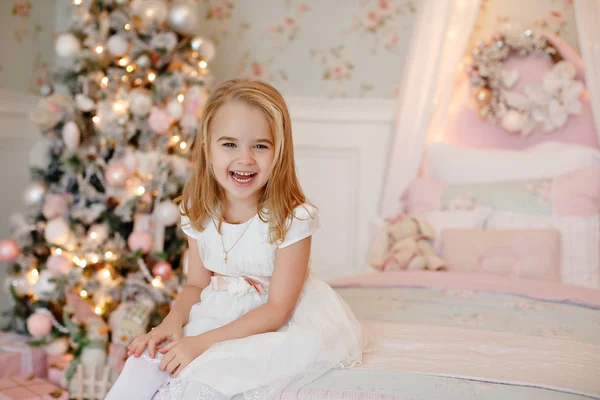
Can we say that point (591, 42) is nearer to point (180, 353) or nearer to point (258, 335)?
point (258, 335)

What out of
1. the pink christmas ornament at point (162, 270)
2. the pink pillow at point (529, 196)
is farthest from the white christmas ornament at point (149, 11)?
the pink pillow at point (529, 196)

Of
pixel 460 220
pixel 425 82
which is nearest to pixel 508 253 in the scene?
pixel 460 220

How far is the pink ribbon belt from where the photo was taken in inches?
55.2

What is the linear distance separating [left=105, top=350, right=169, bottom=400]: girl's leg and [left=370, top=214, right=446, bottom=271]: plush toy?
1.40 m

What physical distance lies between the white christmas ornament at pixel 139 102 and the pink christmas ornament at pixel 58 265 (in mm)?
655

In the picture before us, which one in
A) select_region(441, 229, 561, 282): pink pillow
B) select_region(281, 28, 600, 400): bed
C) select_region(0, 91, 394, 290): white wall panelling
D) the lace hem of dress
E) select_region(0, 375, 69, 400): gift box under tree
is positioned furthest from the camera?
select_region(0, 91, 394, 290): white wall panelling

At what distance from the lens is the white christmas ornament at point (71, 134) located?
2.50 metres

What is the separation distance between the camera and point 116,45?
2533 millimetres

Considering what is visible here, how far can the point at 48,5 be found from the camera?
3148 mm

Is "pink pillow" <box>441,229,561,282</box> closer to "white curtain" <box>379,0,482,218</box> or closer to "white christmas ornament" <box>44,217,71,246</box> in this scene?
"white curtain" <box>379,0,482,218</box>

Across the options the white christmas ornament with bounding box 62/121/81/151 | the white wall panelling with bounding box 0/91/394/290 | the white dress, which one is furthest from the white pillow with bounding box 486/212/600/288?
the white christmas ornament with bounding box 62/121/81/151

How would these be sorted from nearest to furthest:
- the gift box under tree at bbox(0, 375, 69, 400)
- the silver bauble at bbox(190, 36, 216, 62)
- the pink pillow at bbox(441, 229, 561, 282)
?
the gift box under tree at bbox(0, 375, 69, 400)
the pink pillow at bbox(441, 229, 561, 282)
the silver bauble at bbox(190, 36, 216, 62)

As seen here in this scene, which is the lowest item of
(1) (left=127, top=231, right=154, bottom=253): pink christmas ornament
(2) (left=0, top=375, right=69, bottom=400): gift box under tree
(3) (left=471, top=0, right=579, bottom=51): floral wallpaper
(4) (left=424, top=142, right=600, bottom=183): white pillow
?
(2) (left=0, top=375, right=69, bottom=400): gift box under tree

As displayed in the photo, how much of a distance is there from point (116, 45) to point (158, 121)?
35cm
